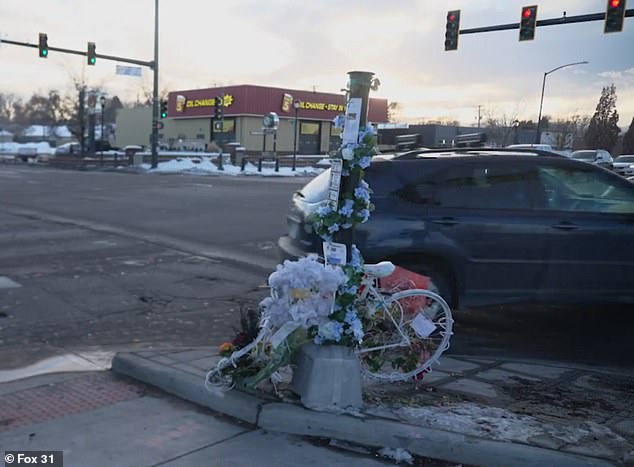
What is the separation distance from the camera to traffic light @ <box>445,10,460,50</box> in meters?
22.2

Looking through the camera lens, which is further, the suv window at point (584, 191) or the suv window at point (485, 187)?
the suv window at point (584, 191)

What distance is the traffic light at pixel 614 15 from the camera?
18.6 metres

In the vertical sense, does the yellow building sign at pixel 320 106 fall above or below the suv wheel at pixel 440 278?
above

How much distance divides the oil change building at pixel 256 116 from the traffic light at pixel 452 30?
3443 cm

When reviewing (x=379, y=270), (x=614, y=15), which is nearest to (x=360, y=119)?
(x=379, y=270)

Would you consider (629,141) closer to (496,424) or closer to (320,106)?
(320,106)

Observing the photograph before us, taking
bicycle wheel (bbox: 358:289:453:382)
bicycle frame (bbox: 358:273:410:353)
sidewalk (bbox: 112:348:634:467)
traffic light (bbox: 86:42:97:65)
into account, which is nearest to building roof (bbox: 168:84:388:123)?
traffic light (bbox: 86:42:97:65)

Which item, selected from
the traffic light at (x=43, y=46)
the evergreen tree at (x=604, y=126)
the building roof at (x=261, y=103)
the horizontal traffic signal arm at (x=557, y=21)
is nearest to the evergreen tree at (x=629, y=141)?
the evergreen tree at (x=604, y=126)

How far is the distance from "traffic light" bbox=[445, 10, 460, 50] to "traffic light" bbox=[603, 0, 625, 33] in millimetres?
5070

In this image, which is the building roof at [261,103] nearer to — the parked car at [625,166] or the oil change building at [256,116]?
the oil change building at [256,116]

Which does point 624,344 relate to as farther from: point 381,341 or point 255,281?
point 255,281

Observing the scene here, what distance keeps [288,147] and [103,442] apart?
202ft

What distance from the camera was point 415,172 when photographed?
6016mm

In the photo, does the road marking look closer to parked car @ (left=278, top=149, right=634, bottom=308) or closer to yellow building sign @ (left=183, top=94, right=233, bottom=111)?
parked car @ (left=278, top=149, right=634, bottom=308)
